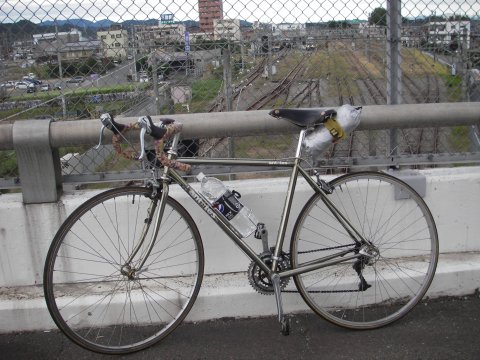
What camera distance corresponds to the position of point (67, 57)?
12.9ft

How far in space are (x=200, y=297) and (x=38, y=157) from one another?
1.45m

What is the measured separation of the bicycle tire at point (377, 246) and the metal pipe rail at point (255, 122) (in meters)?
0.45

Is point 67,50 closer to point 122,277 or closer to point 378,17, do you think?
point 122,277

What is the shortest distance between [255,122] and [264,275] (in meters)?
1.03

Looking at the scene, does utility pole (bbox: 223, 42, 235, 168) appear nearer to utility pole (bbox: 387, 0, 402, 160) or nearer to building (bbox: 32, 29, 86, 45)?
building (bbox: 32, 29, 86, 45)

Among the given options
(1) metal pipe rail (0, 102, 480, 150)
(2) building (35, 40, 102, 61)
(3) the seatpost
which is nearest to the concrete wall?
(1) metal pipe rail (0, 102, 480, 150)

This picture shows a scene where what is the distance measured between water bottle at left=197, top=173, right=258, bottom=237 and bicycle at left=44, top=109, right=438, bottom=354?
0.05 m

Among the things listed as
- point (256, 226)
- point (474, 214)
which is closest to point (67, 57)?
point (256, 226)

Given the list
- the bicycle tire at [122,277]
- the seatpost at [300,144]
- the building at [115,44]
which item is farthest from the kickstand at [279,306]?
the building at [115,44]

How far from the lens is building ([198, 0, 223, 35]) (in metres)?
4.08

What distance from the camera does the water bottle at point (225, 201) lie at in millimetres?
3420

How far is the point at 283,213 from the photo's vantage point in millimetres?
3551

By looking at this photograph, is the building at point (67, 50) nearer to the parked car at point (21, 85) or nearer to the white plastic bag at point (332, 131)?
the parked car at point (21, 85)

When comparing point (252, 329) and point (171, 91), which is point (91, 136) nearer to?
point (171, 91)
